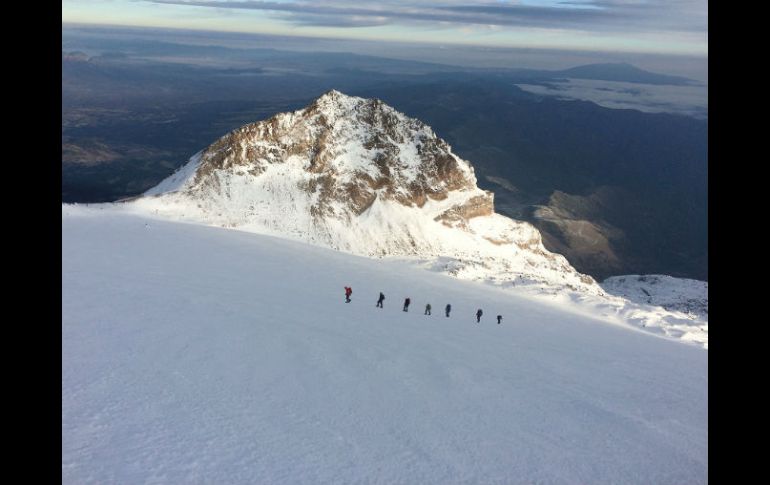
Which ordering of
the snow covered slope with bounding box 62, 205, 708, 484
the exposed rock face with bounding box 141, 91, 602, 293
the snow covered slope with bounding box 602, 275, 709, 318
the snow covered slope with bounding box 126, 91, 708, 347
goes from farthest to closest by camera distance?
1. the snow covered slope with bounding box 602, 275, 709, 318
2. the exposed rock face with bounding box 141, 91, 602, 293
3. the snow covered slope with bounding box 126, 91, 708, 347
4. the snow covered slope with bounding box 62, 205, 708, 484

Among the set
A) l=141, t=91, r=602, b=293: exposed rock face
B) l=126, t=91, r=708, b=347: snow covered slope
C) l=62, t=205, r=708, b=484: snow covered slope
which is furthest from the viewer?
l=141, t=91, r=602, b=293: exposed rock face

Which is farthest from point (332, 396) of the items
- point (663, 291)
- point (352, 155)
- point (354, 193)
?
point (663, 291)

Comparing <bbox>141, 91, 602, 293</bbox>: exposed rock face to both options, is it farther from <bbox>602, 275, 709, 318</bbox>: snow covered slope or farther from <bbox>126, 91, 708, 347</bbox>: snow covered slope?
<bbox>602, 275, 709, 318</bbox>: snow covered slope

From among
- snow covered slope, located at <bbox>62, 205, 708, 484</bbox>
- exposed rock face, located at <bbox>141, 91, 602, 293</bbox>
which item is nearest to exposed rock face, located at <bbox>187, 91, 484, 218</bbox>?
exposed rock face, located at <bbox>141, 91, 602, 293</bbox>

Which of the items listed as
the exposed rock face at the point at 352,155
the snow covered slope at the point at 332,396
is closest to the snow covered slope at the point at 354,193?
the exposed rock face at the point at 352,155

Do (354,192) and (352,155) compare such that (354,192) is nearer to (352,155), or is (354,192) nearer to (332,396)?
(352,155)
